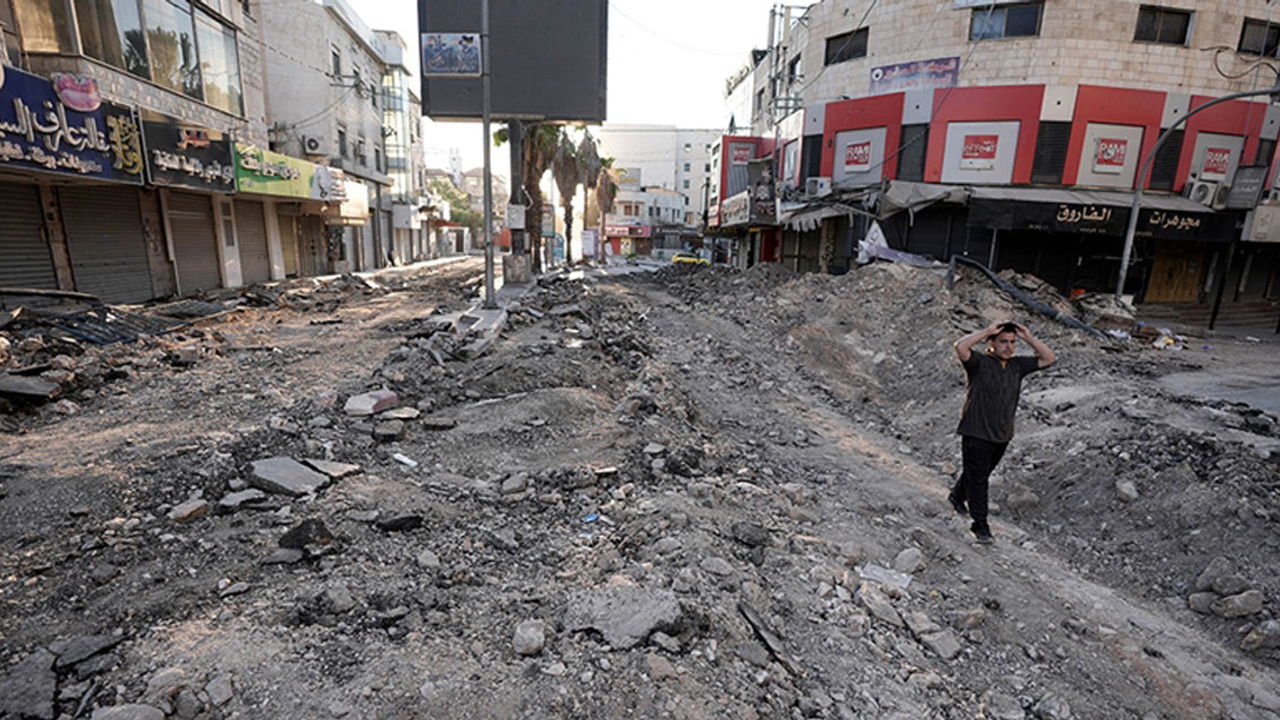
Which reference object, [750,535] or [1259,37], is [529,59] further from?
[1259,37]

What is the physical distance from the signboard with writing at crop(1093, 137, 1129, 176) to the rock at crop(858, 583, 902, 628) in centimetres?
2200

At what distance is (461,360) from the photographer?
9.66m

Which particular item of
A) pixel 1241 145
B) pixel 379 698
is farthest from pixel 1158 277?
pixel 379 698

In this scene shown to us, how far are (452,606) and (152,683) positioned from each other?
1.30m

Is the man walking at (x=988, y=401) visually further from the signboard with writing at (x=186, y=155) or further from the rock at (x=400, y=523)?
A: the signboard with writing at (x=186, y=155)

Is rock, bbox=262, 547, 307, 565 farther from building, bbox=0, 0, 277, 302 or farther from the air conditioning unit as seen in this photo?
the air conditioning unit

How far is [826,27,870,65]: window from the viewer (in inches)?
874

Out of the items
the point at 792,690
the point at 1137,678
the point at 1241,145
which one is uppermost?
the point at 1241,145

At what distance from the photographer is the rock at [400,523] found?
4152 millimetres

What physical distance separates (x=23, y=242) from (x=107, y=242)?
83.1 inches

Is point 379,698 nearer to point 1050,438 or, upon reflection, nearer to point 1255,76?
point 1050,438

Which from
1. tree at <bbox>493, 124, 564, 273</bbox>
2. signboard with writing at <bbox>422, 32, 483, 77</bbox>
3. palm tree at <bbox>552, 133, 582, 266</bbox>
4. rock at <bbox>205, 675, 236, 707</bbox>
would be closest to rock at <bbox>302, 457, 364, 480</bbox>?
rock at <bbox>205, 675, 236, 707</bbox>

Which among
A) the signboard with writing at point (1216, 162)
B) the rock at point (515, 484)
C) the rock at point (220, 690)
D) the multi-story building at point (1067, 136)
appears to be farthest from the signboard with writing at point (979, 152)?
the rock at point (220, 690)

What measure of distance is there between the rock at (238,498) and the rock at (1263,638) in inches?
270
